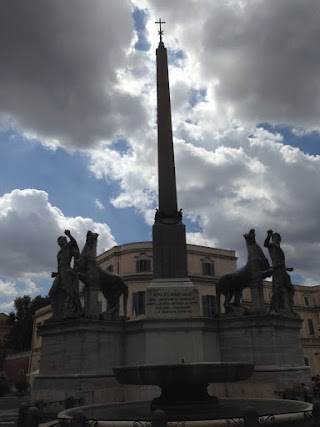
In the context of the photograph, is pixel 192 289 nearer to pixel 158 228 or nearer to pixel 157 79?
pixel 158 228

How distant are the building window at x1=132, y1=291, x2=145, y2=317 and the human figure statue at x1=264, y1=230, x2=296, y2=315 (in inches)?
1039

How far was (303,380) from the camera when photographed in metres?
14.3

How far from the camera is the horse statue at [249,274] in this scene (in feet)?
51.8

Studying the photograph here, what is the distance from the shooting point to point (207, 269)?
1863 inches

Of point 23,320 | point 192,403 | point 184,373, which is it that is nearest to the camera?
point 184,373

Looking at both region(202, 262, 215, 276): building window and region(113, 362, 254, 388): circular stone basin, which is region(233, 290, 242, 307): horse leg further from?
region(202, 262, 215, 276): building window

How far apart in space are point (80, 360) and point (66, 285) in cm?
302

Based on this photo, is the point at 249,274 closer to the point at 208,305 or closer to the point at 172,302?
the point at 172,302

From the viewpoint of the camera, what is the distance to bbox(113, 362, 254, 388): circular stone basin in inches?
296

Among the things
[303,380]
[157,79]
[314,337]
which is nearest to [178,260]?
[303,380]

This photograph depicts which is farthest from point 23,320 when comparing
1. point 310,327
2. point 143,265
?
point 310,327

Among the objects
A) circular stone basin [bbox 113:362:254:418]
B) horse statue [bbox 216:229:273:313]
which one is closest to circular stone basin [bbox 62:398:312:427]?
circular stone basin [bbox 113:362:254:418]

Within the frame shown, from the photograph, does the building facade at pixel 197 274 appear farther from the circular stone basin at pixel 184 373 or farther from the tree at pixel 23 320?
the circular stone basin at pixel 184 373

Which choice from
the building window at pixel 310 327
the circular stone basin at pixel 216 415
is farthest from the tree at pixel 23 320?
the circular stone basin at pixel 216 415
